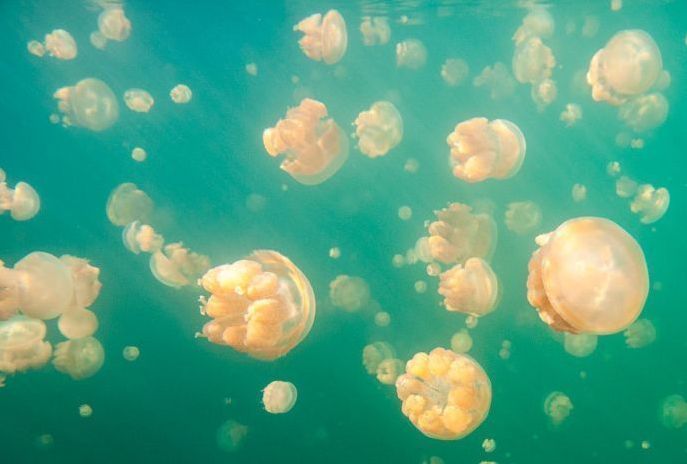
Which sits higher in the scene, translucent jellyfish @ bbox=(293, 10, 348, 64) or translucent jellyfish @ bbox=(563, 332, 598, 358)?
translucent jellyfish @ bbox=(293, 10, 348, 64)

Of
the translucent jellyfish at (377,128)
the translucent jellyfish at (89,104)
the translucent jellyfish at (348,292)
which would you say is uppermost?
the translucent jellyfish at (377,128)

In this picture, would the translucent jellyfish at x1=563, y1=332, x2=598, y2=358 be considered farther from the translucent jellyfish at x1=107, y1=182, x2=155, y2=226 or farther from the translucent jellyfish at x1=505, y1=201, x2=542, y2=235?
the translucent jellyfish at x1=107, y1=182, x2=155, y2=226

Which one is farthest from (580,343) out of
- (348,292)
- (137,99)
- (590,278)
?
(137,99)

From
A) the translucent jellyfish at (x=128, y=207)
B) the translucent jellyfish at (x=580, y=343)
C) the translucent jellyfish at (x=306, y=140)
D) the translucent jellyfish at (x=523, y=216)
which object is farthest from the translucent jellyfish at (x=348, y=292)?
the translucent jellyfish at (x=580, y=343)

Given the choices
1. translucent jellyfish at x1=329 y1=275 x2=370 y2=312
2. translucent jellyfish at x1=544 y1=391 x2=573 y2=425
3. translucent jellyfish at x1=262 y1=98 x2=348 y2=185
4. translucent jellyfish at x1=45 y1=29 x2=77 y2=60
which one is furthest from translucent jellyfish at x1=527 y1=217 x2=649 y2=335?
translucent jellyfish at x1=45 y1=29 x2=77 y2=60

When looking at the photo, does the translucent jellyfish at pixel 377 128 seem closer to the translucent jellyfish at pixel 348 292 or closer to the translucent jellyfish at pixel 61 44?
the translucent jellyfish at pixel 348 292

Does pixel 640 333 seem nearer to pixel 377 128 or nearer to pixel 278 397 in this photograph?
pixel 377 128

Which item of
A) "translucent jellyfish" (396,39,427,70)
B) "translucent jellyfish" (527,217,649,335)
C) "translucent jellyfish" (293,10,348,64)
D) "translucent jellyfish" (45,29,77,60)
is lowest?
"translucent jellyfish" (527,217,649,335)
